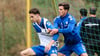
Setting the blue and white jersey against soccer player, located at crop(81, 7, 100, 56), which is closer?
the blue and white jersey

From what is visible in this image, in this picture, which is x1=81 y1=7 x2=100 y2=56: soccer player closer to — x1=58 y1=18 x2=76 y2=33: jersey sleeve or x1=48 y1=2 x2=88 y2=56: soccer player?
x1=48 y1=2 x2=88 y2=56: soccer player

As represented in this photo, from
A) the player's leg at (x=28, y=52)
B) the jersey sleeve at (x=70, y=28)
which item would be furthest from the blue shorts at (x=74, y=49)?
A: the player's leg at (x=28, y=52)

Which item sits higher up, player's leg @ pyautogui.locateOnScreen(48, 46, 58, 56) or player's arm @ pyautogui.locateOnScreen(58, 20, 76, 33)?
player's arm @ pyautogui.locateOnScreen(58, 20, 76, 33)

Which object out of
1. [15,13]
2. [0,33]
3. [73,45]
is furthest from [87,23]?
[15,13]

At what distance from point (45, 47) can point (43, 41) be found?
0.31 m

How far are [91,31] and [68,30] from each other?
1.46 meters

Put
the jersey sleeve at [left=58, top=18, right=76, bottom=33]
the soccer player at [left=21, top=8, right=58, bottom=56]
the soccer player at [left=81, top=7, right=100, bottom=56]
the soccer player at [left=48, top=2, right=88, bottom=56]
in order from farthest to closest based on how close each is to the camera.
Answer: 1. the soccer player at [left=81, top=7, right=100, bottom=56]
2. the soccer player at [left=48, top=2, right=88, bottom=56]
3. the jersey sleeve at [left=58, top=18, right=76, bottom=33]
4. the soccer player at [left=21, top=8, right=58, bottom=56]

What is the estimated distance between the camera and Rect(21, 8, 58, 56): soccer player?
30.9 feet

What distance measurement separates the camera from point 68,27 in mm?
9586

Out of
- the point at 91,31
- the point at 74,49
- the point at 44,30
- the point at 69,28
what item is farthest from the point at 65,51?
the point at 91,31

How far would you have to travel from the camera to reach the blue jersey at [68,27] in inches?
377

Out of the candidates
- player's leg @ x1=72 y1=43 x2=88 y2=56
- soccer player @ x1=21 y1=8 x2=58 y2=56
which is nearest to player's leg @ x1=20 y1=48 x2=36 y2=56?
soccer player @ x1=21 y1=8 x2=58 y2=56

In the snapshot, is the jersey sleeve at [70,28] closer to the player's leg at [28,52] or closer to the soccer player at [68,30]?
the soccer player at [68,30]

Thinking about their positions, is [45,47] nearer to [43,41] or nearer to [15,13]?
[43,41]
